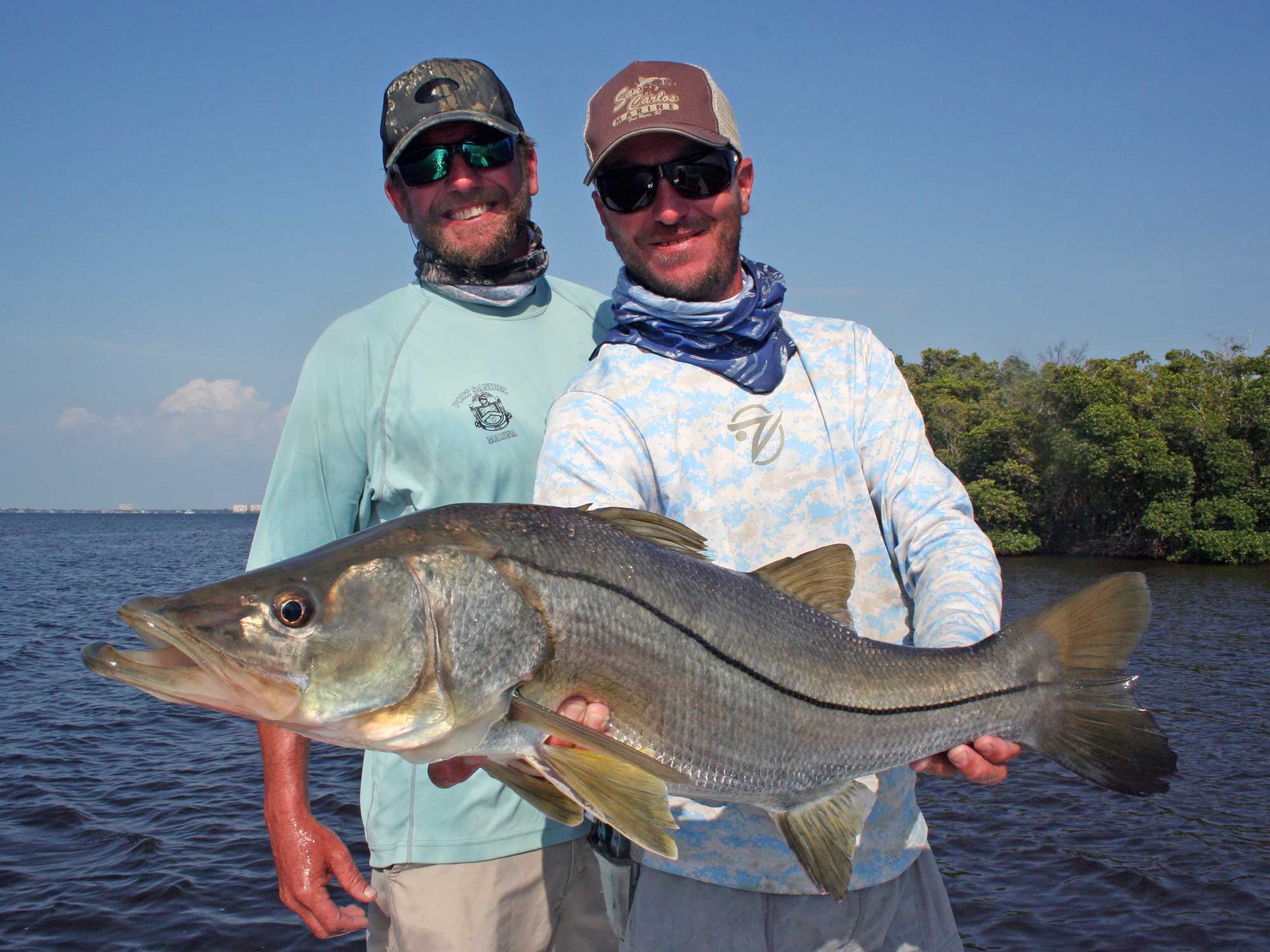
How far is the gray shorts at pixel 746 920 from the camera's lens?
2822mm

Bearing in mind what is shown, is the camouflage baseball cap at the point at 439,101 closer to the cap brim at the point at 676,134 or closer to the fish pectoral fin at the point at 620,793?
the cap brim at the point at 676,134

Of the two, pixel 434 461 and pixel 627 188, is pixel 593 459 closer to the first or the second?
pixel 434 461

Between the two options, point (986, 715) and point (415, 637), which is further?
point (986, 715)

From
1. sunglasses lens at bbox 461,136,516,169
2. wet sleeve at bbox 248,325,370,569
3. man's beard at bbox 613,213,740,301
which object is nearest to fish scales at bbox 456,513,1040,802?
man's beard at bbox 613,213,740,301

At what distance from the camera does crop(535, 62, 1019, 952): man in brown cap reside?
2840 mm

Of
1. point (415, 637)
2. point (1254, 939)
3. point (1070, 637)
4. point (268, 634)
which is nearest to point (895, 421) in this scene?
point (1070, 637)

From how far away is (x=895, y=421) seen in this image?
10.6 feet

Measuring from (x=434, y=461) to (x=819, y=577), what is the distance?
1597 millimetres

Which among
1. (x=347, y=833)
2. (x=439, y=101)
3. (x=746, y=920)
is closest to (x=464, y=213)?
(x=439, y=101)

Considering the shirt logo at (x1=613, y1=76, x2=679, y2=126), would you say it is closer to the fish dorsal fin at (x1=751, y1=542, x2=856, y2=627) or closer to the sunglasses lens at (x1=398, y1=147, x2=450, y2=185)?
the sunglasses lens at (x1=398, y1=147, x2=450, y2=185)

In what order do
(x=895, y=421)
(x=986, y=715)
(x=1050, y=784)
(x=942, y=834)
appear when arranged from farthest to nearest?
1. (x=1050, y=784)
2. (x=942, y=834)
3. (x=895, y=421)
4. (x=986, y=715)

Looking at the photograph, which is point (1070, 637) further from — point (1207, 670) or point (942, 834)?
point (1207, 670)

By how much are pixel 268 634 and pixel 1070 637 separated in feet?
6.98

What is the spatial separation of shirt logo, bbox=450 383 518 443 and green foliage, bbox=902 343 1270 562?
42.3 meters
